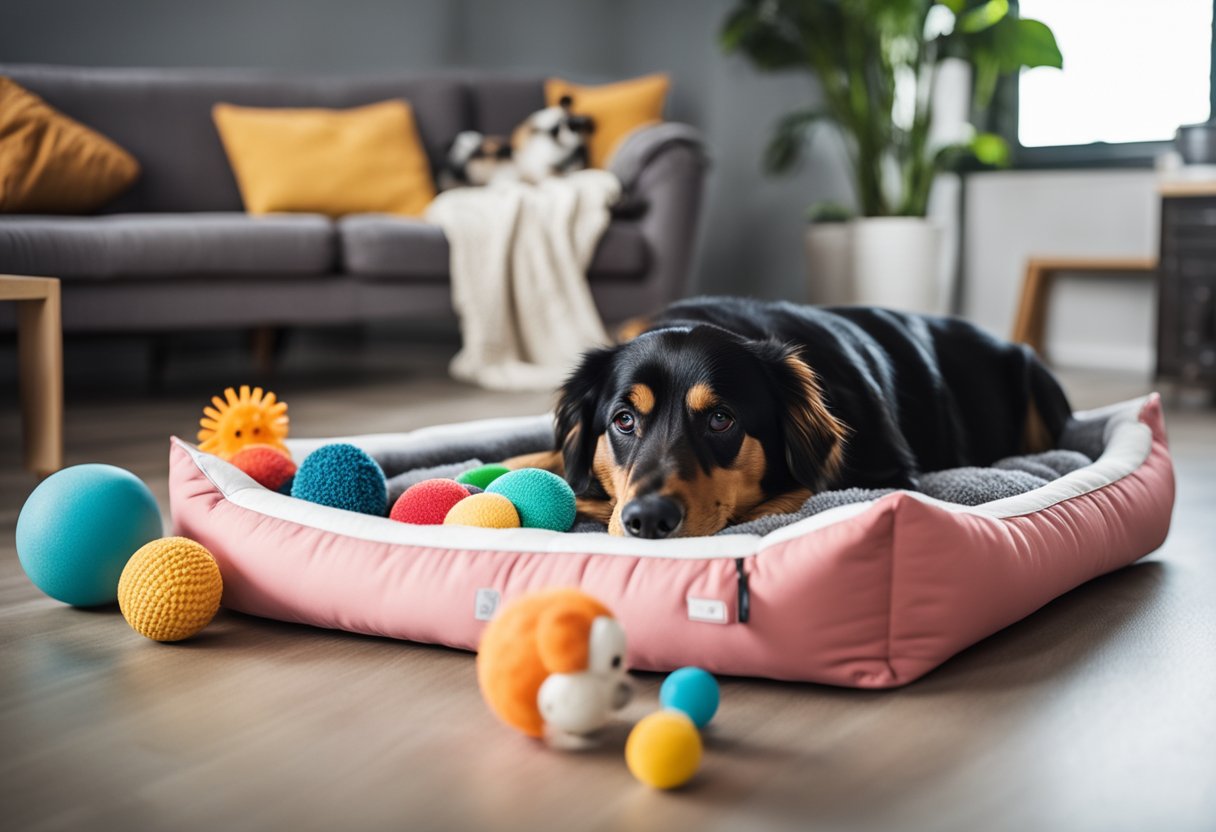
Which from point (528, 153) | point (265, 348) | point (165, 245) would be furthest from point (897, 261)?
point (165, 245)

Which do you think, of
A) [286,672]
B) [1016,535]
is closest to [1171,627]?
[1016,535]

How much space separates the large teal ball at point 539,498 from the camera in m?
2.00

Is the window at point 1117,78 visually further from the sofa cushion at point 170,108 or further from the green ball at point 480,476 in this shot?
the green ball at point 480,476

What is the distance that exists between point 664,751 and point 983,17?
548cm

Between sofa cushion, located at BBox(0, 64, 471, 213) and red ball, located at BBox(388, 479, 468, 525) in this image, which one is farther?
sofa cushion, located at BBox(0, 64, 471, 213)

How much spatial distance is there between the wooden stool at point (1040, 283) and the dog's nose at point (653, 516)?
14.8 feet

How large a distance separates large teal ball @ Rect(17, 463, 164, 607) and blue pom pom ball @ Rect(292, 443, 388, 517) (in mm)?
268

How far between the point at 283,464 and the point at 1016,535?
1.29 metres

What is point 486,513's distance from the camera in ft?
6.40

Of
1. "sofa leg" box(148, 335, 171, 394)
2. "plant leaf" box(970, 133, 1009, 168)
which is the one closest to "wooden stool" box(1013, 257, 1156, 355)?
"plant leaf" box(970, 133, 1009, 168)

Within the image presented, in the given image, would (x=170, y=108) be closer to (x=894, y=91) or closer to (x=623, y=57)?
(x=623, y=57)

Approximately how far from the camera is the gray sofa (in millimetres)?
4230

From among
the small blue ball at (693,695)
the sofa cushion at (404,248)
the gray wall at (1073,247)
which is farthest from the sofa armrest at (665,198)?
the small blue ball at (693,695)

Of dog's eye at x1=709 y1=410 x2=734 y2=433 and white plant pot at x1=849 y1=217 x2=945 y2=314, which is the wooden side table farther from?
white plant pot at x1=849 y1=217 x2=945 y2=314
